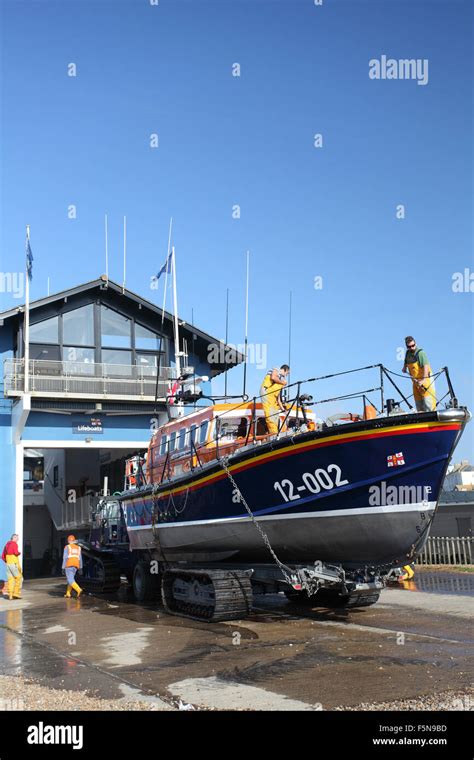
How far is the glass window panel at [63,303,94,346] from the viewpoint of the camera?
2388 centimetres

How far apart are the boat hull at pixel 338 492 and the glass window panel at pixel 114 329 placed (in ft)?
40.8

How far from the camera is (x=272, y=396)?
12.6 metres

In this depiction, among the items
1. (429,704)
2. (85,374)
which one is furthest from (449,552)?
(429,704)

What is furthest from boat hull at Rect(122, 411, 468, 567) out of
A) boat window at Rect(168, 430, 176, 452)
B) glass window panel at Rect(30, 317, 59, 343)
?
glass window panel at Rect(30, 317, 59, 343)

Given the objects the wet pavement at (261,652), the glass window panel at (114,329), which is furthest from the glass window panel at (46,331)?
the wet pavement at (261,652)

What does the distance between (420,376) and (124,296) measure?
15458mm

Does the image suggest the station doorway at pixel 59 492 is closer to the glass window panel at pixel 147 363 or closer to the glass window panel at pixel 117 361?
the glass window panel at pixel 117 361

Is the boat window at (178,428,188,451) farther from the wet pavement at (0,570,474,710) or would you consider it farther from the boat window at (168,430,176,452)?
the wet pavement at (0,570,474,710)

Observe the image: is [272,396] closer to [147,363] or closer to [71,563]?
[71,563]

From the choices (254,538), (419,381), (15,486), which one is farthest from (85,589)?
(419,381)

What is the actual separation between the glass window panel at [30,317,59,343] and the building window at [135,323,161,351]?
273cm

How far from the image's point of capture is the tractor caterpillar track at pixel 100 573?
61.4 feet

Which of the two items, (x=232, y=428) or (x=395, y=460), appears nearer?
(x=395, y=460)
